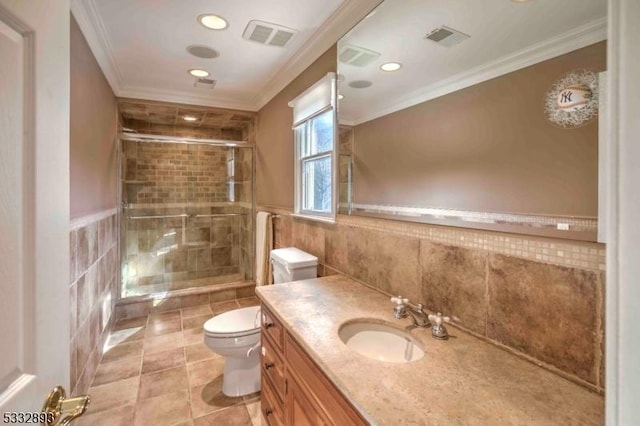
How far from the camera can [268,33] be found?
6.91 feet

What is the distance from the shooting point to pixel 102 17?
194cm

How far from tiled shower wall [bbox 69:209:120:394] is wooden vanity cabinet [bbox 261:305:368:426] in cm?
111

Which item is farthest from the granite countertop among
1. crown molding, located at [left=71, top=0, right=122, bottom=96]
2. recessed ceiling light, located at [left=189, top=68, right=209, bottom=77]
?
recessed ceiling light, located at [left=189, top=68, right=209, bottom=77]

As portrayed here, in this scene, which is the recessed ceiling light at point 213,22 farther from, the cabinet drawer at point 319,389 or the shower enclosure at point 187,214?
the cabinet drawer at point 319,389

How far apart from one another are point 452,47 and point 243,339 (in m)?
2.02

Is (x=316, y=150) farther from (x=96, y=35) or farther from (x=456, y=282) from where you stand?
(x=96, y=35)

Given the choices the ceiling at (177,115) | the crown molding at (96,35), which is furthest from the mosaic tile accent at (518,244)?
the ceiling at (177,115)

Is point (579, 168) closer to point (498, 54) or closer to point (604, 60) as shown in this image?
point (604, 60)

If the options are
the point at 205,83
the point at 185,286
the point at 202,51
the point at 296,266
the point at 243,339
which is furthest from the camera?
the point at 185,286

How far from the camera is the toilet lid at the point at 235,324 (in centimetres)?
193

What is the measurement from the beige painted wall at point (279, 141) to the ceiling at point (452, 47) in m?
0.38

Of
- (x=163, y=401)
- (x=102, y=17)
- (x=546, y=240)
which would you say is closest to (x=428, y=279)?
(x=546, y=240)

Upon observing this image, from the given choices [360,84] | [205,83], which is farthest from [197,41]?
[360,84]

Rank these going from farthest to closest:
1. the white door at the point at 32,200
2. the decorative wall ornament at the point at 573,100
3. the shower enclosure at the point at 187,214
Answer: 1. the shower enclosure at the point at 187,214
2. the decorative wall ornament at the point at 573,100
3. the white door at the point at 32,200
